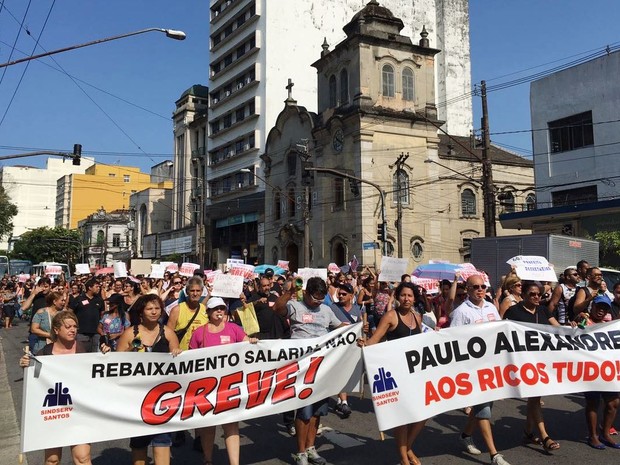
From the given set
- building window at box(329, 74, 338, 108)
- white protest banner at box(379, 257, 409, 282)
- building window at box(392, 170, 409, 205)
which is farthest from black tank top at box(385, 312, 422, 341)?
building window at box(329, 74, 338, 108)

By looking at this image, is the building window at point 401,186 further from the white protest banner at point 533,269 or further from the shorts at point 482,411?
the shorts at point 482,411

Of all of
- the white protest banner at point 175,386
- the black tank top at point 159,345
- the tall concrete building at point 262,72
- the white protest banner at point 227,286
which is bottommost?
the white protest banner at point 175,386

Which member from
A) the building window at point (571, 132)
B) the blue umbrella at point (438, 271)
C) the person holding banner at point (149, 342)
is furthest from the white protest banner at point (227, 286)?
the building window at point (571, 132)

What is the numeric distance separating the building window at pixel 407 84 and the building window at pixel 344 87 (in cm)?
379

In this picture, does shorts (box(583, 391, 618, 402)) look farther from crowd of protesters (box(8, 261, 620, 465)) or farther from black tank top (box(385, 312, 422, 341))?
black tank top (box(385, 312, 422, 341))

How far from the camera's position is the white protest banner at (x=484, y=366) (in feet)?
18.4

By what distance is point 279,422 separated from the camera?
7.59 metres

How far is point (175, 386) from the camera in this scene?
537 centimetres

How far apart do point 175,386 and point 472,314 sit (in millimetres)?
3230

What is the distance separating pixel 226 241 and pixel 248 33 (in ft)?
67.0


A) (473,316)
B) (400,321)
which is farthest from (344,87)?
(400,321)

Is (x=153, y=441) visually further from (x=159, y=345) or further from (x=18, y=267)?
(x=18, y=267)

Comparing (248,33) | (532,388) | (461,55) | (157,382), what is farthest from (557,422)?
(461,55)

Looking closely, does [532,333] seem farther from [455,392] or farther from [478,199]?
[478,199]
